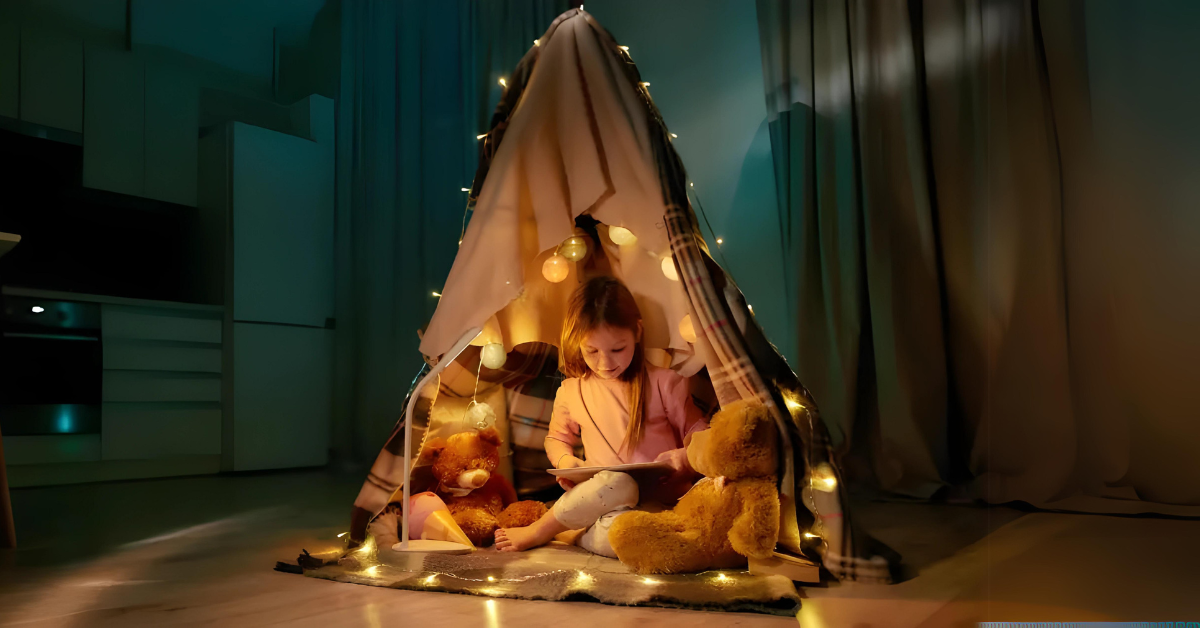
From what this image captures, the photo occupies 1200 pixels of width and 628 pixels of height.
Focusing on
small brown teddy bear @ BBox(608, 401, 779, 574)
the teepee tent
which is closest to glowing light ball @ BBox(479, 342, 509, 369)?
the teepee tent

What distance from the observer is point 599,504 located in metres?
1.57

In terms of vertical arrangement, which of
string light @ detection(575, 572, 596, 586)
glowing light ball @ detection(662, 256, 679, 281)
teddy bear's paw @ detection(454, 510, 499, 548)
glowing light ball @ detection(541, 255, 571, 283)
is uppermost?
glowing light ball @ detection(541, 255, 571, 283)

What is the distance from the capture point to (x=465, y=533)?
5.73ft

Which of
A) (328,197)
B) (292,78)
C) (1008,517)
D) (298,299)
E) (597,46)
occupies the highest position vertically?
(292,78)

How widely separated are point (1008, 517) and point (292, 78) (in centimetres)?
435

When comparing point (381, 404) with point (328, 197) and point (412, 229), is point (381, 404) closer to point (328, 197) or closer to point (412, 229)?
point (412, 229)

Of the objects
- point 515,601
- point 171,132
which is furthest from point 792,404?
point 171,132

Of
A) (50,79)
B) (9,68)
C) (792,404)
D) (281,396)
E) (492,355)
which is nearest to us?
(792,404)

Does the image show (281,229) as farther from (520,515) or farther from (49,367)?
(520,515)

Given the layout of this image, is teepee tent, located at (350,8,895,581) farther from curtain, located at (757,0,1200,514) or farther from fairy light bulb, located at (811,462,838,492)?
curtain, located at (757,0,1200,514)

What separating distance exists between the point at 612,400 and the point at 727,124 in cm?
169

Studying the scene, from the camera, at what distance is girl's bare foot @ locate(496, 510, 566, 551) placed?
1653 millimetres

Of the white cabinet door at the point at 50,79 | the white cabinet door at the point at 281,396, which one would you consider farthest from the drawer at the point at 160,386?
the white cabinet door at the point at 50,79

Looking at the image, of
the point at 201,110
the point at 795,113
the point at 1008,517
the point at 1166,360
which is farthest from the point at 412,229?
the point at 1166,360
